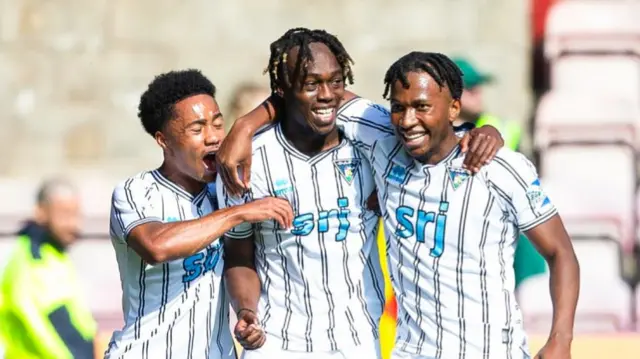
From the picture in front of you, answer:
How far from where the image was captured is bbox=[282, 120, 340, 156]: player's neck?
4.81 meters

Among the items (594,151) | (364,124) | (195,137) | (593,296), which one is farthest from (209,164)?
(594,151)

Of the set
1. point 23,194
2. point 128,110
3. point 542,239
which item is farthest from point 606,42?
point 542,239

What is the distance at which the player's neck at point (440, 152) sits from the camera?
182 inches

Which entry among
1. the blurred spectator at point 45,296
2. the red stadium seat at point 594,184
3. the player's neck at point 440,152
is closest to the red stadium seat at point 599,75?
the red stadium seat at point 594,184

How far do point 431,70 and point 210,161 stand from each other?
0.88 meters

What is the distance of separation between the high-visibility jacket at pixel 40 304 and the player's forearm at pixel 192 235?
2.10 m

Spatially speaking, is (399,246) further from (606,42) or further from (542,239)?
(606,42)

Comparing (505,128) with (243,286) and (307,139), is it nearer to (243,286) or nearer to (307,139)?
(307,139)

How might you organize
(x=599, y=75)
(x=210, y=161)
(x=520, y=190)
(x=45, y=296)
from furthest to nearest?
(x=599, y=75), (x=45, y=296), (x=210, y=161), (x=520, y=190)

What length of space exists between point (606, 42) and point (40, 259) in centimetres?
466

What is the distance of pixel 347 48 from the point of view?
9.79 meters

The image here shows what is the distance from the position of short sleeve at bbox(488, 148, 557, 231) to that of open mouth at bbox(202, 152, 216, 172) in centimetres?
102

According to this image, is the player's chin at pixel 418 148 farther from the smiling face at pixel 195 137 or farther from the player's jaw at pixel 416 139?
the smiling face at pixel 195 137

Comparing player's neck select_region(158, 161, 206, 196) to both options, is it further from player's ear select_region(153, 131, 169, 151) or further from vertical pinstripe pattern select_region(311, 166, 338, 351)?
vertical pinstripe pattern select_region(311, 166, 338, 351)
